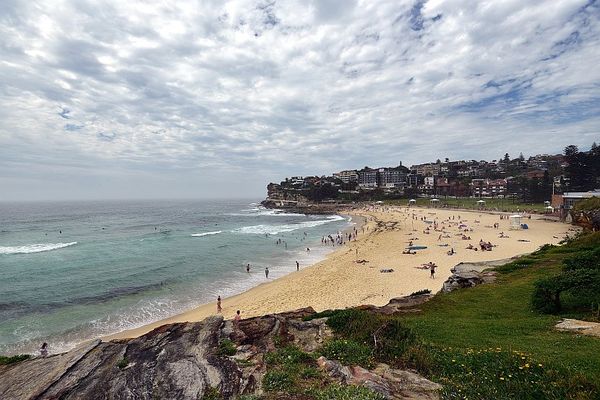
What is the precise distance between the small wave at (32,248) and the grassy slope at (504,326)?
48.4 m

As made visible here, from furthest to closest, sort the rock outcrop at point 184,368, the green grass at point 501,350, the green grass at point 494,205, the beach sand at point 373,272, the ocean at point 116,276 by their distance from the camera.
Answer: the green grass at point 494,205 < the beach sand at point 373,272 < the ocean at point 116,276 < the rock outcrop at point 184,368 < the green grass at point 501,350

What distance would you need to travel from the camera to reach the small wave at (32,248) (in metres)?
43.1

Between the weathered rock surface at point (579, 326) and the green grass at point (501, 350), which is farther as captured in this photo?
the weathered rock surface at point (579, 326)

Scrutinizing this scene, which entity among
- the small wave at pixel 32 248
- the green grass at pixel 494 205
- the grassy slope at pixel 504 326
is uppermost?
the grassy slope at pixel 504 326

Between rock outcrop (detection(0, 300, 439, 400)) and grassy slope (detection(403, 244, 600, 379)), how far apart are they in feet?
9.10

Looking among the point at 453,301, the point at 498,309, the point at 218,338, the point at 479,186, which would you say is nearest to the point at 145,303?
the point at 218,338

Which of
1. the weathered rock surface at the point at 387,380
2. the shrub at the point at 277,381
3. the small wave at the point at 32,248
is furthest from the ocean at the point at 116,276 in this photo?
the weathered rock surface at the point at 387,380

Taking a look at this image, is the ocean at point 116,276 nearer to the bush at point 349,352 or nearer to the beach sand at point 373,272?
the beach sand at point 373,272

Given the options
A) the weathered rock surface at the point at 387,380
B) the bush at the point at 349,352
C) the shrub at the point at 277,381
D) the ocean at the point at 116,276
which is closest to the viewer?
the weathered rock surface at the point at 387,380

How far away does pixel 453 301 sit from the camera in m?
13.7

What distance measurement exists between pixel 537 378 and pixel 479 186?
392 ft

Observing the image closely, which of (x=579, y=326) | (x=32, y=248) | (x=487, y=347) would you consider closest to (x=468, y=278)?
(x=579, y=326)

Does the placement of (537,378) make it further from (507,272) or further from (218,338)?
(507,272)

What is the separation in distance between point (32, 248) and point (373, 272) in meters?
44.6
